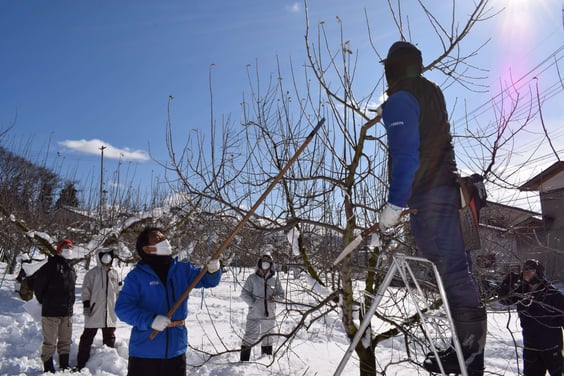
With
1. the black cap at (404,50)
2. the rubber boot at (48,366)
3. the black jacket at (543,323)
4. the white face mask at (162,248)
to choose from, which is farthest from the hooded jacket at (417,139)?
the rubber boot at (48,366)

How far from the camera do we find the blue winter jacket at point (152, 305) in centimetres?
304

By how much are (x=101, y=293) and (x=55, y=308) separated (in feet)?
2.72

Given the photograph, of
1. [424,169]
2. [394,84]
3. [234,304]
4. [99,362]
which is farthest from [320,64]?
[234,304]

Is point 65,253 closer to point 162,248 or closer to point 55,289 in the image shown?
point 55,289

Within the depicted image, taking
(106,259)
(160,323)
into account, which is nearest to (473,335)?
(160,323)

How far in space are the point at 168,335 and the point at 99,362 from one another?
383cm

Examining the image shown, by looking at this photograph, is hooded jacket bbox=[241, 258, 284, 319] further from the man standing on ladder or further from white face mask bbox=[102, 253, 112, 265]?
the man standing on ladder

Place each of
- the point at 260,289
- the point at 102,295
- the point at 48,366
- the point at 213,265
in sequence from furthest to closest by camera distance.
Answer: the point at 260,289 < the point at 102,295 < the point at 48,366 < the point at 213,265

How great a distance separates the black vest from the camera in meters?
2.24

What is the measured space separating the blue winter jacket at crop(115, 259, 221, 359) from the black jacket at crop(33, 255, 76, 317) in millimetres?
3525

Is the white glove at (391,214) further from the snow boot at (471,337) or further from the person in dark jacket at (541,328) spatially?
the person in dark jacket at (541,328)

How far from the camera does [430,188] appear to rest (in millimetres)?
2215

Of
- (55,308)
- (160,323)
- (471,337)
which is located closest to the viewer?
(471,337)

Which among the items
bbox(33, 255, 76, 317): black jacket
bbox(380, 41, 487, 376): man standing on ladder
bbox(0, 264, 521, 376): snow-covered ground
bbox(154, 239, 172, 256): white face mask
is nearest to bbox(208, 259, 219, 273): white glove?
bbox(154, 239, 172, 256): white face mask
